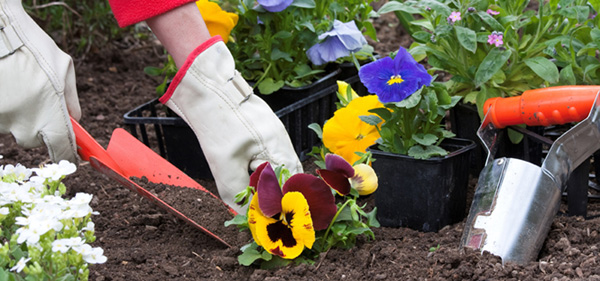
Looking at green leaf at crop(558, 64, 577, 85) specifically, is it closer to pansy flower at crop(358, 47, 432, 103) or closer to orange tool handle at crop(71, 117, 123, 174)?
pansy flower at crop(358, 47, 432, 103)

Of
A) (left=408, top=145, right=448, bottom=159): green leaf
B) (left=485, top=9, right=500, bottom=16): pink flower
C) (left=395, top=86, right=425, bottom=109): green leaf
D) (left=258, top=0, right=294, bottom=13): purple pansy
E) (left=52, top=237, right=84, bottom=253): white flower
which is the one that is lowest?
(left=408, top=145, right=448, bottom=159): green leaf

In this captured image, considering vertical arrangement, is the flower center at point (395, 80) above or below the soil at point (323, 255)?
above

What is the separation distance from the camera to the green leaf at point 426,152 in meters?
1.71

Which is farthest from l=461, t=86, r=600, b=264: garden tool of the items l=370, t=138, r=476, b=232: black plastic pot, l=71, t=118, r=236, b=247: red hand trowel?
l=71, t=118, r=236, b=247: red hand trowel

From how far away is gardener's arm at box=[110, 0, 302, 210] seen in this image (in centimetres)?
175

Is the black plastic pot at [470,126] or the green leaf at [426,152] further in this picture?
the black plastic pot at [470,126]

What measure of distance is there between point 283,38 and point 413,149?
82cm

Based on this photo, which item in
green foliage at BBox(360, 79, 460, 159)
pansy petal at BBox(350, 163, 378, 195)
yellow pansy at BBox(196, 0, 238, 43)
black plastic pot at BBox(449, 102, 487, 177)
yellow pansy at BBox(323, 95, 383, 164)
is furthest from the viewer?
yellow pansy at BBox(196, 0, 238, 43)

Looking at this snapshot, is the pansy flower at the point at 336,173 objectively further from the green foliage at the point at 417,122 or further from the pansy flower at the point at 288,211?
the green foliage at the point at 417,122

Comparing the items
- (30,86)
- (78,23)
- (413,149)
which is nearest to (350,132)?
(413,149)

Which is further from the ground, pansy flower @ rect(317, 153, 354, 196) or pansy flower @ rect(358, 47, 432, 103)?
pansy flower @ rect(358, 47, 432, 103)

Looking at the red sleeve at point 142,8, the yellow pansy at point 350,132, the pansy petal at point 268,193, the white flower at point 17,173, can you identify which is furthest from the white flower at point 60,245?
the yellow pansy at point 350,132

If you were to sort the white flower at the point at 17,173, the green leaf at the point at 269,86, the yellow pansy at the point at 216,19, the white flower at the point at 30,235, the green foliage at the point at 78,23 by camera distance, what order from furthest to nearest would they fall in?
the green foliage at the point at 78,23 → the green leaf at the point at 269,86 → the yellow pansy at the point at 216,19 → the white flower at the point at 17,173 → the white flower at the point at 30,235

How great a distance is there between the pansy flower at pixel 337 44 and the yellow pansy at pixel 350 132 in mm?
415
